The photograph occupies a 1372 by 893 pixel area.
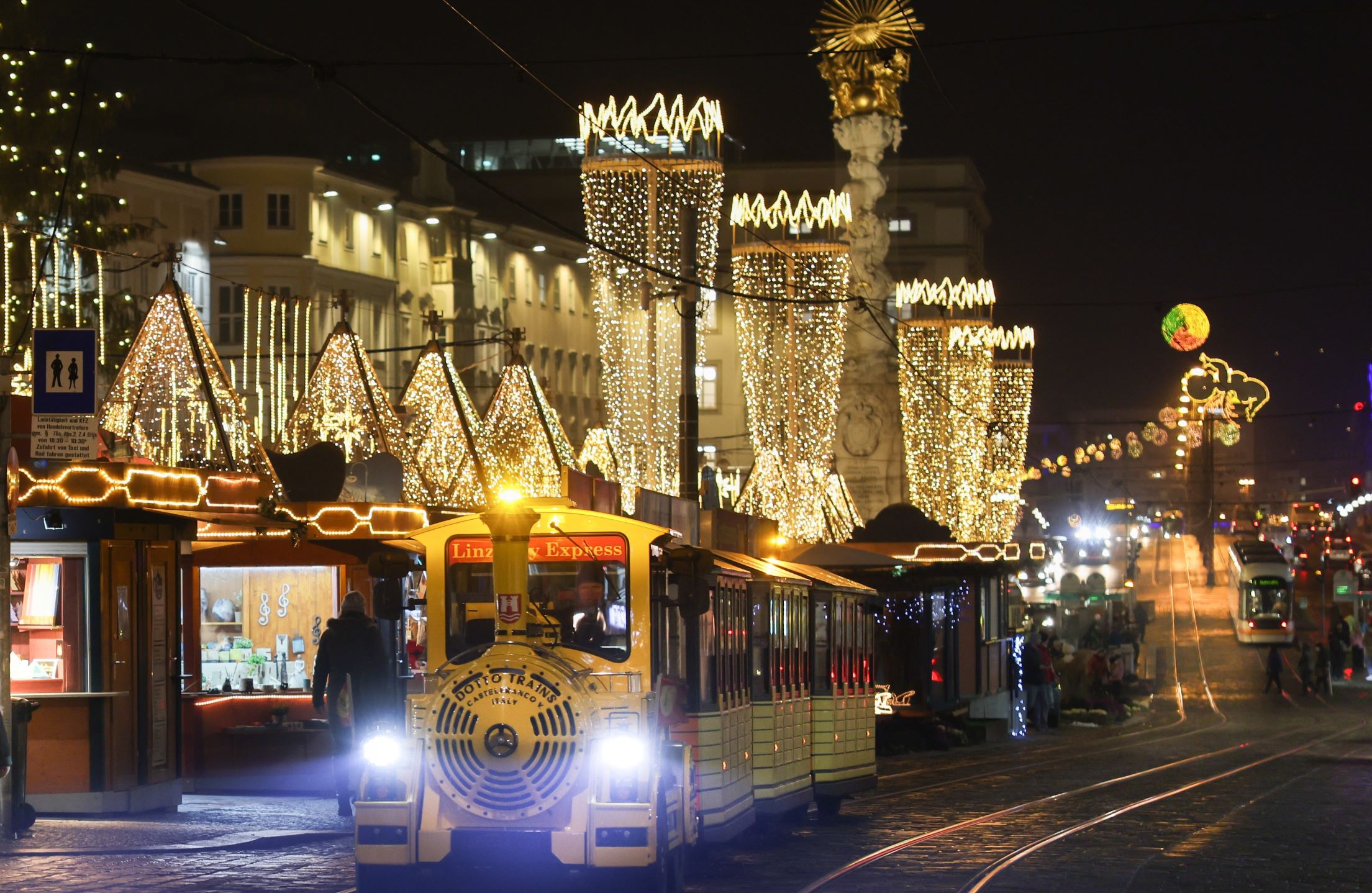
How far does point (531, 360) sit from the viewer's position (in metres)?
74.4

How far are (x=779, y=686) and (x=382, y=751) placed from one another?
6.07 m

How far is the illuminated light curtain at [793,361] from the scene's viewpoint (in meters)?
43.5

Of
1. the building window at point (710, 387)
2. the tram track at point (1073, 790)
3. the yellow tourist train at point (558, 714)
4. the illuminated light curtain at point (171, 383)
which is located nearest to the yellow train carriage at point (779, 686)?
the tram track at point (1073, 790)

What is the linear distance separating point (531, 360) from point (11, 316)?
47.5m

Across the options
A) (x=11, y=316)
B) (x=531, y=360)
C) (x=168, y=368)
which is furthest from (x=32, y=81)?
(x=531, y=360)

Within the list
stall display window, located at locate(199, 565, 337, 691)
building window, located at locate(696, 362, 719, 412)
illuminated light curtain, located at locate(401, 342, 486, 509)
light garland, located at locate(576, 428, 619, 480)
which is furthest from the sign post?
building window, located at locate(696, 362, 719, 412)

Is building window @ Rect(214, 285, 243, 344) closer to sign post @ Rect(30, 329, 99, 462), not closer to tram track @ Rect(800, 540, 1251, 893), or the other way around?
tram track @ Rect(800, 540, 1251, 893)

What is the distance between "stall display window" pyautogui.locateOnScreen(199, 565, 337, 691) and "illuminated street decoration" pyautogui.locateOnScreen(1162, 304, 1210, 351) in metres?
51.1

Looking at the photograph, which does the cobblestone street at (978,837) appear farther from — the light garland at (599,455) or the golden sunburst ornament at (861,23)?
the golden sunburst ornament at (861,23)

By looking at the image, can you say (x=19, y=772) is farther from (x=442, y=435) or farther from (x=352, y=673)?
(x=442, y=435)

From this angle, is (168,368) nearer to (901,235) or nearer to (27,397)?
(27,397)

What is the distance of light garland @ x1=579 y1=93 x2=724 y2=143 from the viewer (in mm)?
33344

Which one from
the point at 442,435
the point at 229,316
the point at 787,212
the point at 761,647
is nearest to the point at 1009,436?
the point at 229,316

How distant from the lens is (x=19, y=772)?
1579 centimetres
